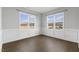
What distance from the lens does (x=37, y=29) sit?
1.86m

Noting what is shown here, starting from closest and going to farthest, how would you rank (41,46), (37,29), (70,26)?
(37,29)
(41,46)
(70,26)

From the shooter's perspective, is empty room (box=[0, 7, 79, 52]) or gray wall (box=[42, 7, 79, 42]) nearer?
empty room (box=[0, 7, 79, 52])

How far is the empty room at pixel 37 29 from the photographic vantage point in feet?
5.49

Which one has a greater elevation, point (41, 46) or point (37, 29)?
point (37, 29)

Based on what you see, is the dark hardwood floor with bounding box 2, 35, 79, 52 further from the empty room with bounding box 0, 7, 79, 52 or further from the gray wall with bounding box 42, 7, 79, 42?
the gray wall with bounding box 42, 7, 79, 42

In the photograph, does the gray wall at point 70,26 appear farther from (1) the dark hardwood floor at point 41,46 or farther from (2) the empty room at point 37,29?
(1) the dark hardwood floor at point 41,46

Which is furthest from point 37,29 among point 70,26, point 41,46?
point 70,26

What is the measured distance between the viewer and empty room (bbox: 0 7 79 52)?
5.49ft

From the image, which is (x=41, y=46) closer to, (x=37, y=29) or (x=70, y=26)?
(x=37, y=29)

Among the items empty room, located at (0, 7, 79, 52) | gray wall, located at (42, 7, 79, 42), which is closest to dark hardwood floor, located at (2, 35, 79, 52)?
empty room, located at (0, 7, 79, 52)
